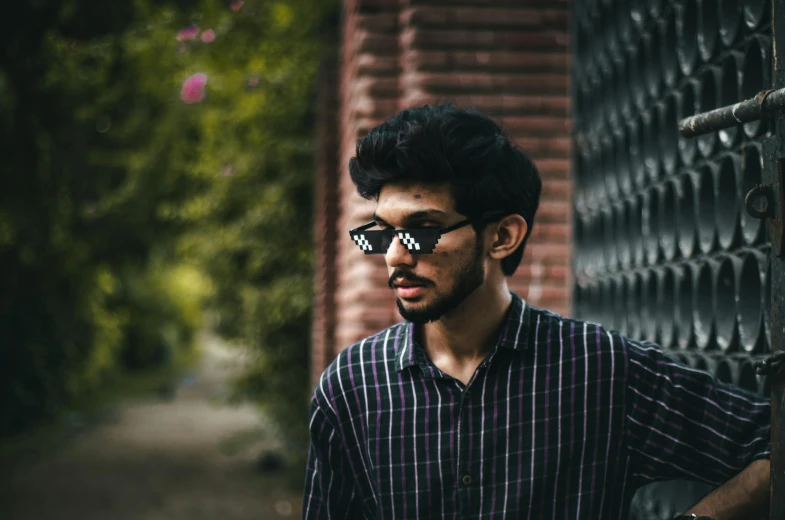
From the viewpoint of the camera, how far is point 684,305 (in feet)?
9.23

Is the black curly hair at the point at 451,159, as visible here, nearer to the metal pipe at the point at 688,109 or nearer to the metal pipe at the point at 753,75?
the metal pipe at the point at 753,75

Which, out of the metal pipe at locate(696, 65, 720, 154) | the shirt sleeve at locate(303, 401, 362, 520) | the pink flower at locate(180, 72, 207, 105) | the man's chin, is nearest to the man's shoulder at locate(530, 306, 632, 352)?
the man's chin

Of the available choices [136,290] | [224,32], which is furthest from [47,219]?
[136,290]

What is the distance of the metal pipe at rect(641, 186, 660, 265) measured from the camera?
3051 mm

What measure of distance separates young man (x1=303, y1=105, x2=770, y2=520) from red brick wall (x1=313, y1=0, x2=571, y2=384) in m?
2.09

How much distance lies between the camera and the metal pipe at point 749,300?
7.73ft

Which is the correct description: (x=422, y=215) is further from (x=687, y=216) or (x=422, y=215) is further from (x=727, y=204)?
(x=687, y=216)

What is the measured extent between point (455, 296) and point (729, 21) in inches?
46.6

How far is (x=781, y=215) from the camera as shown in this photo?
178cm

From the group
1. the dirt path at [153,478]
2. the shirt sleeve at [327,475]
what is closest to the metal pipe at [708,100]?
the shirt sleeve at [327,475]

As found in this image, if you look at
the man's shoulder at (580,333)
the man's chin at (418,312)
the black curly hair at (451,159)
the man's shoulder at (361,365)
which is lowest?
the man's shoulder at (361,365)

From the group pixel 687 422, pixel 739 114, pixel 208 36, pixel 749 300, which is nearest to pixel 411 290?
pixel 687 422

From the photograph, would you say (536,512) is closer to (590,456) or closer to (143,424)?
(590,456)

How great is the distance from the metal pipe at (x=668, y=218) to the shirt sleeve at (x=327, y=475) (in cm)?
136
